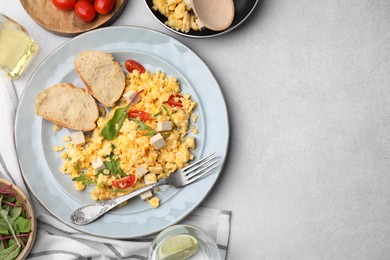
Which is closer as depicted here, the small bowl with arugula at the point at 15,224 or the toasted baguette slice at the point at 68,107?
the small bowl with arugula at the point at 15,224

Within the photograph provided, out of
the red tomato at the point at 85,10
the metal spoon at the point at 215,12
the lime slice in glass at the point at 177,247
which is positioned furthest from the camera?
the red tomato at the point at 85,10

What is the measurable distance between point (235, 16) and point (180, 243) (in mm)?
1083

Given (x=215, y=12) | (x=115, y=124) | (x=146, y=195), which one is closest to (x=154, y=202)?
(x=146, y=195)

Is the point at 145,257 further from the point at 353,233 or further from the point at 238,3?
the point at 238,3

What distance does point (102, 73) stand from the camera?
111 inches

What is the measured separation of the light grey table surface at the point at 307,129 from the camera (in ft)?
9.04

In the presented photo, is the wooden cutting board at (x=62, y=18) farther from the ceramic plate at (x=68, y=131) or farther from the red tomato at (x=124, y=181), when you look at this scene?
the red tomato at (x=124, y=181)

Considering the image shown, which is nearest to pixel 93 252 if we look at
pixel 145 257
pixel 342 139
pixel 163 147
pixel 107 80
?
pixel 145 257

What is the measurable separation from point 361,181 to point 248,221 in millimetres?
558

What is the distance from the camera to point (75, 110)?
2.81m

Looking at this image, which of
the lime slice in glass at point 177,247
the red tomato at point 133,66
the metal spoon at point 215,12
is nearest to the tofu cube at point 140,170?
the lime slice in glass at point 177,247

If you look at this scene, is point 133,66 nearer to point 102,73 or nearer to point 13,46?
point 102,73

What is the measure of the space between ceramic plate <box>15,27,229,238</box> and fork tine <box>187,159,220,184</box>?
1.0 inches

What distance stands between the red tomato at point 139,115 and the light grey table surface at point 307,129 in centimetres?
40
